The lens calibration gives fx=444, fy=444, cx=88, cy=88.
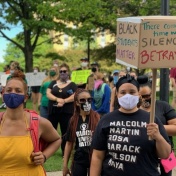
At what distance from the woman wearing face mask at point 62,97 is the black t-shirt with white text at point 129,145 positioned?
4.58 meters

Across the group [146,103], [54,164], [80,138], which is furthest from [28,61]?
[146,103]

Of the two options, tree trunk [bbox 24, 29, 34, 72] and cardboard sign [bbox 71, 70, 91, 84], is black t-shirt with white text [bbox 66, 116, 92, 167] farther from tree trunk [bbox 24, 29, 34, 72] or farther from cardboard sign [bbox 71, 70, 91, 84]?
tree trunk [bbox 24, 29, 34, 72]

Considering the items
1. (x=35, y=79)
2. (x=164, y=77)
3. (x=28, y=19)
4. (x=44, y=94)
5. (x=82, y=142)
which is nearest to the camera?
(x=82, y=142)

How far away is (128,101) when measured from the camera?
3.42 meters

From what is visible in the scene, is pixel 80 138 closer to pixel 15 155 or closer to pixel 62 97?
pixel 15 155

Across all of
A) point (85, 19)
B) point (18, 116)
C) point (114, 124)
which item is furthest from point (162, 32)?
point (85, 19)

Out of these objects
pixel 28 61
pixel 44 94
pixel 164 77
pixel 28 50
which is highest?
pixel 28 50

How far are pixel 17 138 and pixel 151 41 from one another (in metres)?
1.25

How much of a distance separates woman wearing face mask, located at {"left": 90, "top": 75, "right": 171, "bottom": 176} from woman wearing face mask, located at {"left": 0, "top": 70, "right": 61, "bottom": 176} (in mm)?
499

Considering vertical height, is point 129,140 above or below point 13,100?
below

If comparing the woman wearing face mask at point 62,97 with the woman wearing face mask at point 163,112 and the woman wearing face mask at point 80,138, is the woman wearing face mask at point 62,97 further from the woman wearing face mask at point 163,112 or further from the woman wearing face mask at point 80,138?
the woman wearing face mask at point 163,112

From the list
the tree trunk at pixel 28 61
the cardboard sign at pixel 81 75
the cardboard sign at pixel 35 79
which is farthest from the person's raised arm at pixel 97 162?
the tree trunk at pixel 28 61

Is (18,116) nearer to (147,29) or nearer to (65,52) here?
(147,29)

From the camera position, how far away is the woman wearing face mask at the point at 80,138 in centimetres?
487
